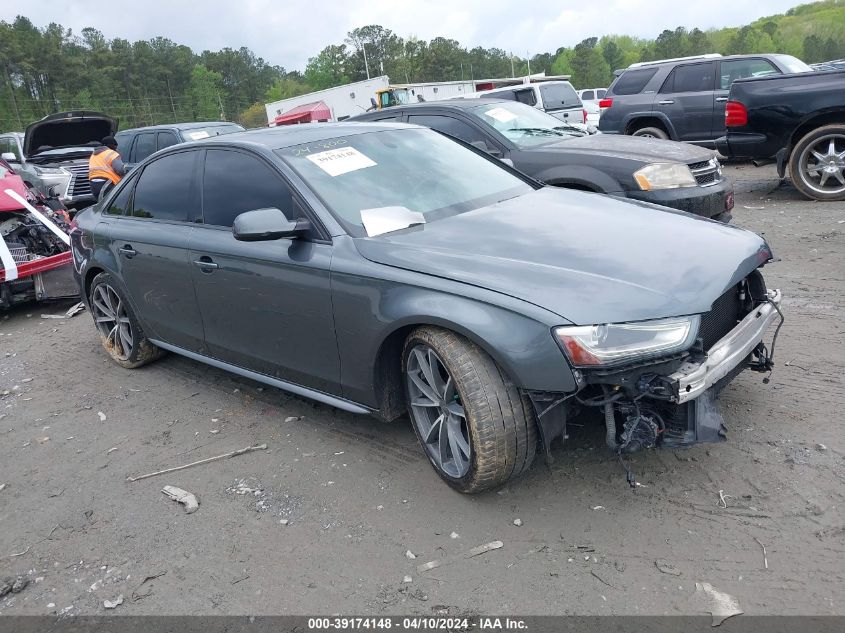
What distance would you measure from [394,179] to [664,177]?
11.2ft

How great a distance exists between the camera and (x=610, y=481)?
3252mm

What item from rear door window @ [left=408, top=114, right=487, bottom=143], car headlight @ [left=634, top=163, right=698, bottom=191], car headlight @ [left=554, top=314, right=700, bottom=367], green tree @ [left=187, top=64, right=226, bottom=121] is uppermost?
green tree @ [left=187, top=64, right=226, bottom=121]

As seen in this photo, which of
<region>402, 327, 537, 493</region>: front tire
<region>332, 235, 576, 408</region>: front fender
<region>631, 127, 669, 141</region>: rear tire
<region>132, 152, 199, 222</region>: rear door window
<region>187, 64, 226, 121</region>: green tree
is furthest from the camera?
<region>187, 64, 226, 121</region>: green tree

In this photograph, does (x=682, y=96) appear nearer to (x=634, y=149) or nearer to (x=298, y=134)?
(x=634, y=149)

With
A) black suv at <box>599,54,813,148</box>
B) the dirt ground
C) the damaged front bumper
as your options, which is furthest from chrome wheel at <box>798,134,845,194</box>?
the damaged front bumper

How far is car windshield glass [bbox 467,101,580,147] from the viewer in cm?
746

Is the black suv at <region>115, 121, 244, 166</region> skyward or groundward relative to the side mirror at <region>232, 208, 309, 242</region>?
skyward

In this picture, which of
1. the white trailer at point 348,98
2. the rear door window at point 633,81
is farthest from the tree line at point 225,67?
the rear door window at point 633,81

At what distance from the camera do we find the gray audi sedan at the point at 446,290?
111 inches

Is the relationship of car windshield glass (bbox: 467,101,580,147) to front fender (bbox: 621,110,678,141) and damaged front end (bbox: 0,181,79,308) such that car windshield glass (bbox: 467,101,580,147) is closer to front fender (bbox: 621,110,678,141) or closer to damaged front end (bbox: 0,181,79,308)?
damaged front end (bbox: 0,181,79,308)

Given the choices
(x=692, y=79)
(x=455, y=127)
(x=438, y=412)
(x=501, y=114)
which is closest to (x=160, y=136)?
(x=455, y=127)

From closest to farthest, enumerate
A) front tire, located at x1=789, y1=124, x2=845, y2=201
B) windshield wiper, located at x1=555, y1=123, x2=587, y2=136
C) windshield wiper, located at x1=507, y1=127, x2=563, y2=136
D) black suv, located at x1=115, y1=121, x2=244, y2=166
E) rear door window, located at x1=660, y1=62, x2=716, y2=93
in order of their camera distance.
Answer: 1. windshield wiper, located at x1=507, y1=127, x2=563, y2=136
2. windshield wiper, located at x1=555, y1=123, x2=587, y2=136
3. front tire, located at x1=789, y1=124, x2=845, y2=201
4. black suv, located at x1=115, y1=121, x2=244, y2=166
5. rear door window, located at x1=660, y1=62, x2=716, y2=93

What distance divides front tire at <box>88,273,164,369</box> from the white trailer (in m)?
27.6

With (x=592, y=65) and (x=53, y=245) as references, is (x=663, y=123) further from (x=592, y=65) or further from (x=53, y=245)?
(x=592, y=65)
